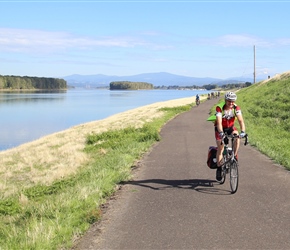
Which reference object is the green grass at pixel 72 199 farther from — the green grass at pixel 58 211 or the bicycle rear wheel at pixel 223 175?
the bicycle rear wheel at pixel 223 175

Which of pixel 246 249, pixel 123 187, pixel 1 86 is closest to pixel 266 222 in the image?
pixel 246 249

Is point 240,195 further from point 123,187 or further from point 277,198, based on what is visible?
point 123,187

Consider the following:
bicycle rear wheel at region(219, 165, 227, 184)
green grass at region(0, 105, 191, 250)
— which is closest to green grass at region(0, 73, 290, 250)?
green grass at region(0, 105, 191, 250)

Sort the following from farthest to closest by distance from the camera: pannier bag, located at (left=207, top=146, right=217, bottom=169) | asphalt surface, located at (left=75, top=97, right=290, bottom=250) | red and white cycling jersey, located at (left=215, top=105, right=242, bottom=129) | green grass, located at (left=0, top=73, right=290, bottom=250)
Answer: pannier bag, located at (left=207, top=146, right=217, bottom=169) → red and white cycling jersey, located at (left=215, top=105, right=242, bottom=129) → green grass, located at (left=0, top=73, right=290, bottom=250) → asphalt surface, located at (left=75, top=97, right=290, bottom=250)

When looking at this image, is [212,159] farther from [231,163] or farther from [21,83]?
[21,83]

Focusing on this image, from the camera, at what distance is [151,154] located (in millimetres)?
12273

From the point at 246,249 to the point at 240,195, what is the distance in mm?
2524

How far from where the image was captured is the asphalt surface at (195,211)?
4957 millimetres

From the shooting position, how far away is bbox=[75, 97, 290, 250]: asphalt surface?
4957 mm

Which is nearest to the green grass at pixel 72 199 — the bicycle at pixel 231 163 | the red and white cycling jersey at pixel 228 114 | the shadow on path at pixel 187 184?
the shadow on path at pixel 187 184

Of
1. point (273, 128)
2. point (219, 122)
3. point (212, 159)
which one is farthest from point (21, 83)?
point (219, 122)

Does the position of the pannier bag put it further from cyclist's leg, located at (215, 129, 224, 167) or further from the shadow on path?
the shadow on path

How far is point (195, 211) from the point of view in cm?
616

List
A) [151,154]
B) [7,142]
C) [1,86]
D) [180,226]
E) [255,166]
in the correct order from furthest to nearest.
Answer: [1,86] → [7,142] → [151,154] → [255,166] → [180,226]
